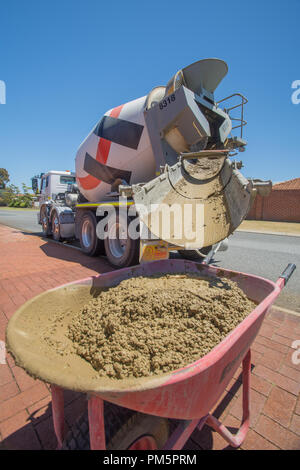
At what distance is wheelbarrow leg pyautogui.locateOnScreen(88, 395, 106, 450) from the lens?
2.99 ft

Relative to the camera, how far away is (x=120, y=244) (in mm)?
5367

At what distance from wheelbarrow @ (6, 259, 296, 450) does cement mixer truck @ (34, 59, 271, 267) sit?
4.49 feet

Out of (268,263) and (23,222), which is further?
(23,222)

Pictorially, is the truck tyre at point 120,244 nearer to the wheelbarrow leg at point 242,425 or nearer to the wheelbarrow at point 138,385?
the wheelbarrow at point 138,385

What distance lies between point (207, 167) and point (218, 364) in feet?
9.28

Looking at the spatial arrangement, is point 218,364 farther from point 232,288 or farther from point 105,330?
point 232,288

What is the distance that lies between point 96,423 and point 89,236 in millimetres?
5818

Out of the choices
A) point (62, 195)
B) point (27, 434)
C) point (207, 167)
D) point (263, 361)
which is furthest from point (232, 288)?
point (62, 195)

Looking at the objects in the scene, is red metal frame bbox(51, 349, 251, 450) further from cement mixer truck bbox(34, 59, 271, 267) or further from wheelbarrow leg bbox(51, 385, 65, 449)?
cement mixer truck bbox(34, 59, 271, 267)

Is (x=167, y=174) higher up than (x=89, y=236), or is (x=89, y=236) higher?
(x=167, y=174)

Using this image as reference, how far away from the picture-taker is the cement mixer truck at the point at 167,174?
110 inches

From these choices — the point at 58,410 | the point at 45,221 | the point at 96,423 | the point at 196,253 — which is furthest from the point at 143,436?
the point at 45,221

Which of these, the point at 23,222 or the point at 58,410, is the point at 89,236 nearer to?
the point at 58,410
